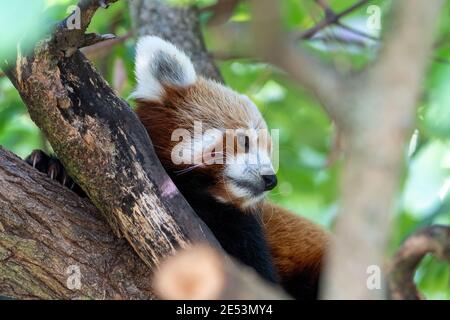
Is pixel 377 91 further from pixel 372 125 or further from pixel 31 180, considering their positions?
pixel 31 180

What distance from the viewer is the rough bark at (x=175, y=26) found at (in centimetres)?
474

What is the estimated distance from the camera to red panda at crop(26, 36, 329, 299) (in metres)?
3.46

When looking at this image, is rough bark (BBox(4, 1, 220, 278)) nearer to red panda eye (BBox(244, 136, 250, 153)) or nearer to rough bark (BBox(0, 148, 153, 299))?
rough bark (BBox(0, 148, 153, 299))

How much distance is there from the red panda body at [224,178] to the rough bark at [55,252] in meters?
0.60

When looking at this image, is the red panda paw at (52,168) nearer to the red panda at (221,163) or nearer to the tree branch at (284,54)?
the red panda at (221,163)

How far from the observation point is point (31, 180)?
302 centimetres

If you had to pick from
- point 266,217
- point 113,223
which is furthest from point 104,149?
point 266,217

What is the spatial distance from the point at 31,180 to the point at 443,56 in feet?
9.89

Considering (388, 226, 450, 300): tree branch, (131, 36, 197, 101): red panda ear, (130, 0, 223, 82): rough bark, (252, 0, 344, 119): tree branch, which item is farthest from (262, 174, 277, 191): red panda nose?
(252, 0, 344, 119): tree branch

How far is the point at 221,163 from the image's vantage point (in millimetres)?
3617

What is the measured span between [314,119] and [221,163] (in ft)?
8.76

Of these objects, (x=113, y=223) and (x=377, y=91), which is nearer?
(x=377, y=91)

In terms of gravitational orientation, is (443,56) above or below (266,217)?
above

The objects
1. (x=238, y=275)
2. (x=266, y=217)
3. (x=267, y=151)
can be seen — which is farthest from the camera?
(x=266, y=217)
